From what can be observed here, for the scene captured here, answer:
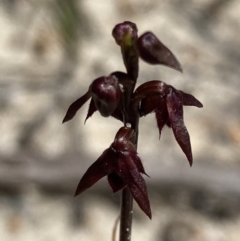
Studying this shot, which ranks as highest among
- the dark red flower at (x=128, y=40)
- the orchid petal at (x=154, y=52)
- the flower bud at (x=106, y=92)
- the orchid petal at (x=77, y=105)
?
the dark red flower at (x=128, y=40)

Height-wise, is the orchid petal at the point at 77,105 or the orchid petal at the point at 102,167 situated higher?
the orchid petal at the point at 77,105


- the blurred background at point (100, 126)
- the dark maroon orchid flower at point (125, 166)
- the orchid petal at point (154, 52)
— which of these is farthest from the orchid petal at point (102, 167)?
the blurred background at point (100, 126)

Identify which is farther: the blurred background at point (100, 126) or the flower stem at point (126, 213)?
the blurred background at point (100, 126)

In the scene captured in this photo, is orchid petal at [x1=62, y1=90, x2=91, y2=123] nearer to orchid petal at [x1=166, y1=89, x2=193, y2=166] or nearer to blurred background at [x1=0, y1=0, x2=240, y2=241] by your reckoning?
orchid petal at [x1=166, y1=89, x2=193, y2=166]

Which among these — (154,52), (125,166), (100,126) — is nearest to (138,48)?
(154,52)

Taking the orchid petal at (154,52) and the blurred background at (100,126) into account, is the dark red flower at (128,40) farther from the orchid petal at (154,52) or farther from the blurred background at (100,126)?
the blurred background at (100,126)

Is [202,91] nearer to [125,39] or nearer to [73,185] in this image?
[73,185]

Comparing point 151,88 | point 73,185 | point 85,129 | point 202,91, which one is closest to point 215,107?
point 202,91

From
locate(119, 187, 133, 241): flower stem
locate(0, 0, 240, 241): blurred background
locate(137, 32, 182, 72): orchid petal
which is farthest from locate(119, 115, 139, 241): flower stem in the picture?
locate(0, 0, 240, 241): blurred background
